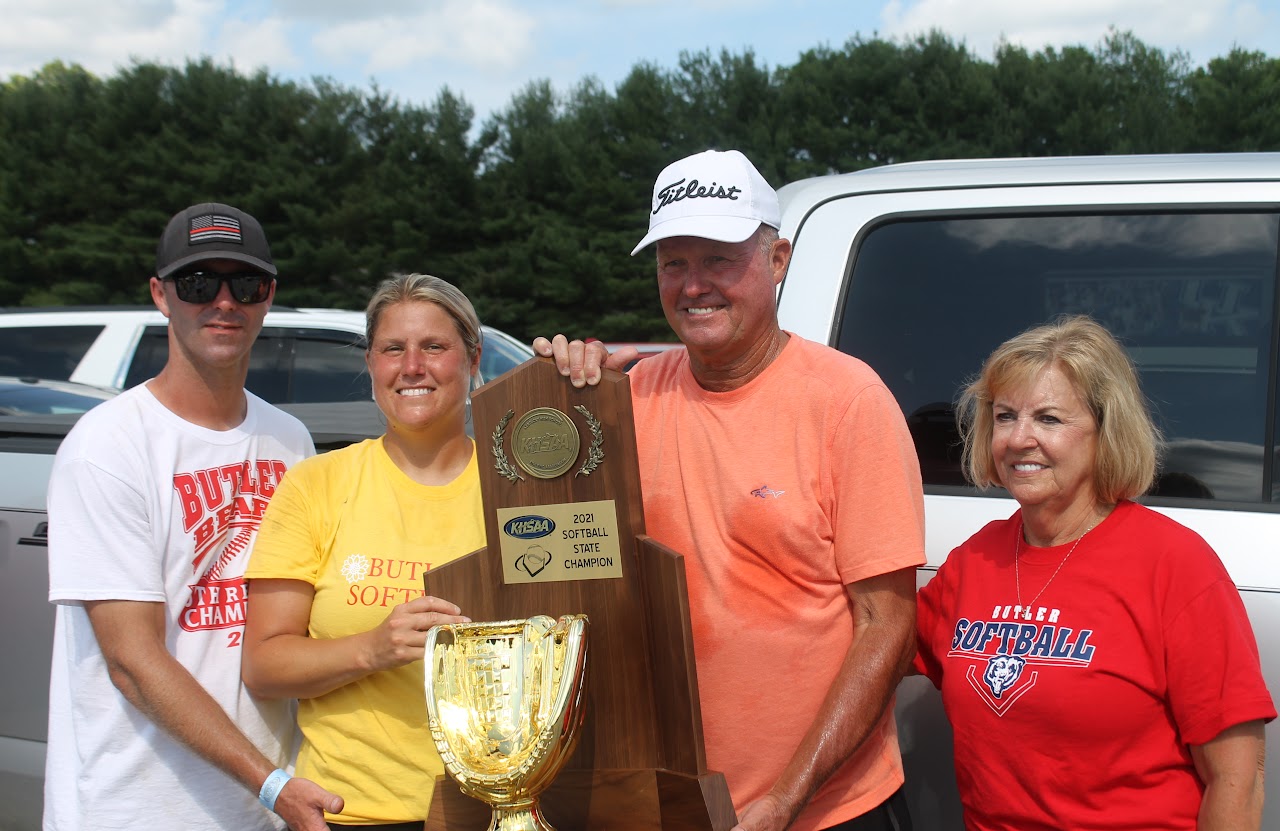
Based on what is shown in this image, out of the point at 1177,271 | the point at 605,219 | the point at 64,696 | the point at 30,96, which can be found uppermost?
the point at 30,96

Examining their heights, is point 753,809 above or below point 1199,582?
below

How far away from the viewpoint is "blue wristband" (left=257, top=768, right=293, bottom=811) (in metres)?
2.02

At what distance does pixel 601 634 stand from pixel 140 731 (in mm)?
930

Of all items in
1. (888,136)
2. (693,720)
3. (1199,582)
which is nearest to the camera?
(1199,582)

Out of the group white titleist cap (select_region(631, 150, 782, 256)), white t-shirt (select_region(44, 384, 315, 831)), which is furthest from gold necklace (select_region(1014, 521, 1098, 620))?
white t-shirt (select_region(44, 384, 315, 831))

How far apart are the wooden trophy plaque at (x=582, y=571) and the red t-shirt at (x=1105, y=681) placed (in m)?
0.55

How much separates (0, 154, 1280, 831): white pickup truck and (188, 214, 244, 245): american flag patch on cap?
1.18 metres

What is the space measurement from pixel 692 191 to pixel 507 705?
0.97 meters

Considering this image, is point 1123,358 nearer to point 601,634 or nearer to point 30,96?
point 601,634

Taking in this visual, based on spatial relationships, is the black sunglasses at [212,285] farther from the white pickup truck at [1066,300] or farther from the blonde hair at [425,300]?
the white pickup truck at [1066,300]

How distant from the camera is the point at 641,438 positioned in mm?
2166

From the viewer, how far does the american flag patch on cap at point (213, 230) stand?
2263 millimetres

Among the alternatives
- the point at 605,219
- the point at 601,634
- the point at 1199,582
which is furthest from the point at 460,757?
the point at 605,219

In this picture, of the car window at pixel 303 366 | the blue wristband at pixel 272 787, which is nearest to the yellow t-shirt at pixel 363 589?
the blue wristband at pixel 272 787
